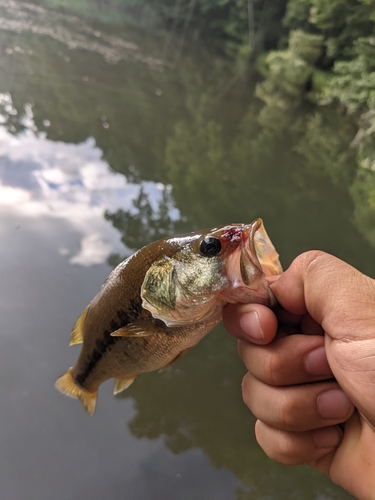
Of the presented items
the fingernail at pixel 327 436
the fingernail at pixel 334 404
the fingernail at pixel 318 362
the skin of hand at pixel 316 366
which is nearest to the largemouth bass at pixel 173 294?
the skin of hand at pixel 316 366

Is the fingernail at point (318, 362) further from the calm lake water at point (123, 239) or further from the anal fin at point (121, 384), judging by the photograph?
the calm lake water at point (123, 239)

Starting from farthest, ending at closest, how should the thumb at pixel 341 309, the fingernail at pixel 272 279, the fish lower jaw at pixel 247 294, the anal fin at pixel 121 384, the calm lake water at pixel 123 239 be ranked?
the calm lake water at pixel 123 239 → the anal fin at pixel 121 384 → the fingernail at pixel 272 279 → the fish lower jaw at pixel 247 294 → the thumb at pixel 341 309

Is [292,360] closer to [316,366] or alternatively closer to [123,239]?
[316,366]

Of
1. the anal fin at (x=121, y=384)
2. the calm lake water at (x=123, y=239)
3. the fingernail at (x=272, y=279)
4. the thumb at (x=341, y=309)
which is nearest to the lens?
the thumb at (x=341, y=309)

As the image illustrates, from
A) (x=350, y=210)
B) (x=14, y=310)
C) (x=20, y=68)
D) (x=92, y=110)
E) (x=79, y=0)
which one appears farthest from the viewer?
(x=79, y=0)

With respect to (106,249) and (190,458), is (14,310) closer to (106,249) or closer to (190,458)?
(106,249)

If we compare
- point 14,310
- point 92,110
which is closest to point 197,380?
point 14,310

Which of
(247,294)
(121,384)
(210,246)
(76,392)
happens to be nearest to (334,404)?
(247,294)
